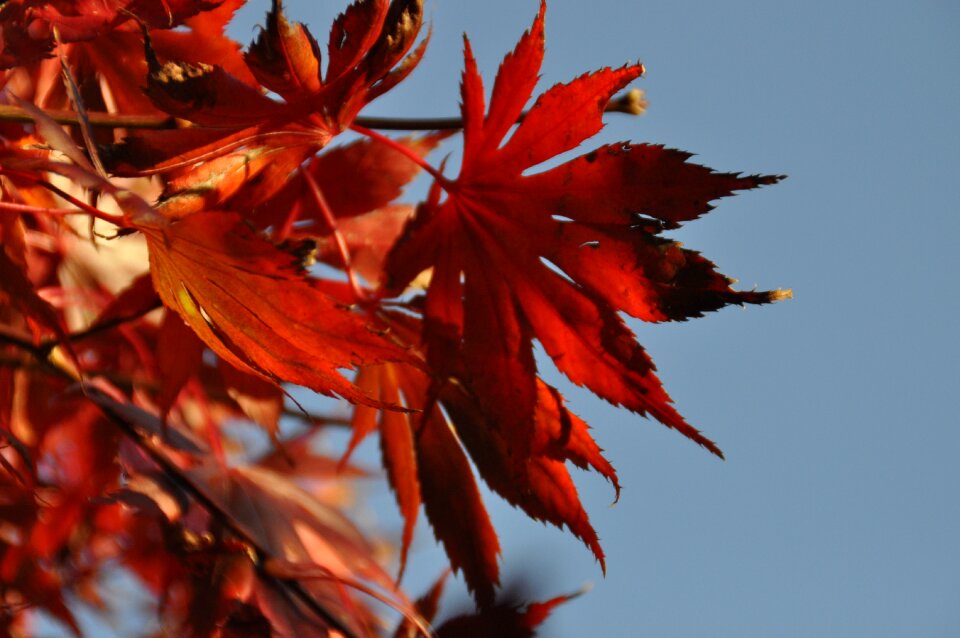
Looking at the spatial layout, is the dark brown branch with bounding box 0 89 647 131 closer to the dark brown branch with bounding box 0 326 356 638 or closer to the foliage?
the foliage

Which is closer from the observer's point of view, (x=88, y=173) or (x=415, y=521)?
(x=88, y=173)

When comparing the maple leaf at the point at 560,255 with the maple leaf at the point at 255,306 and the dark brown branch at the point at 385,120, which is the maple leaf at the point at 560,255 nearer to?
the dark brown branch at the point at 385,120

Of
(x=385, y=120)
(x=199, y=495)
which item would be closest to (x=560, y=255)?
(x=385, y=120)

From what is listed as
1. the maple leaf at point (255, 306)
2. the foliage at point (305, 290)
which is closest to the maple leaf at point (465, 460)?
the foliage at point (305, 290)

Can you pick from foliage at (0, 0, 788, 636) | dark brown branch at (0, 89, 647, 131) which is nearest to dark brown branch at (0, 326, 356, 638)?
foliage at (0, 0, 788, 636)

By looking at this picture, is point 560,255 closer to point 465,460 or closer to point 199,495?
point 465,460

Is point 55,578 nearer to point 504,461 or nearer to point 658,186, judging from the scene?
point 504,461

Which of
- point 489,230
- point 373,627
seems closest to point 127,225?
point 489,230

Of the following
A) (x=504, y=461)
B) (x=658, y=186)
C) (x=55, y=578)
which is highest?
(x=658, y=186)
